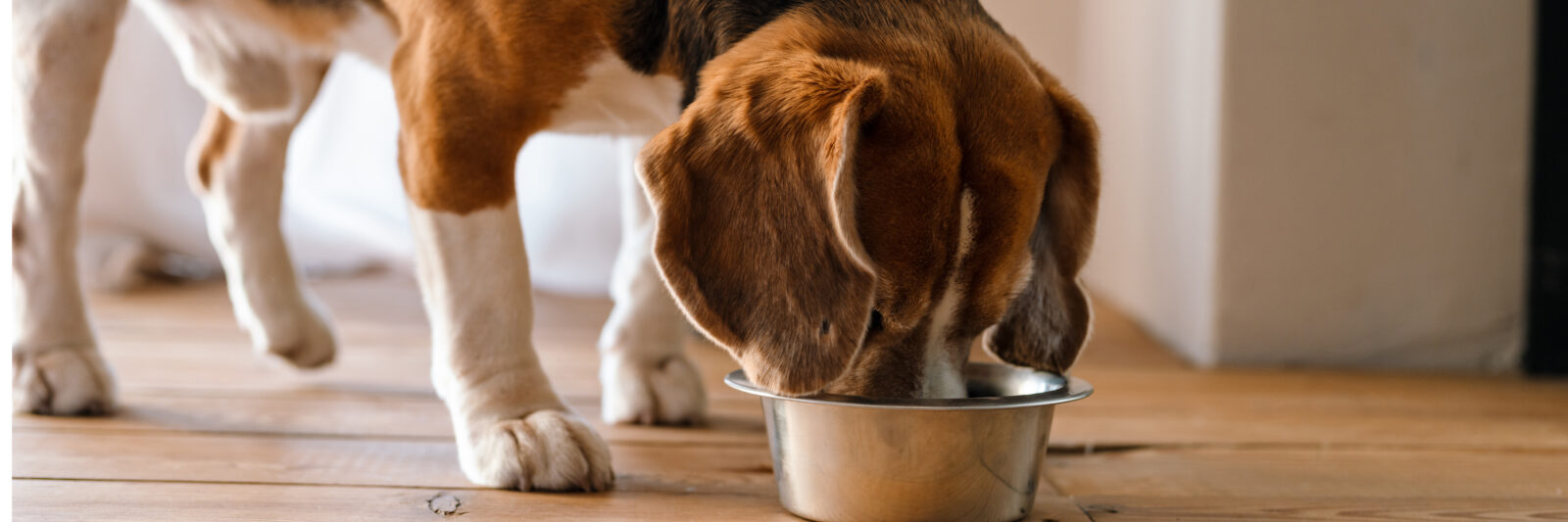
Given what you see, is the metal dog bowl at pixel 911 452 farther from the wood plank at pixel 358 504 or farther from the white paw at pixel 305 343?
the white paw at pixel 305 343

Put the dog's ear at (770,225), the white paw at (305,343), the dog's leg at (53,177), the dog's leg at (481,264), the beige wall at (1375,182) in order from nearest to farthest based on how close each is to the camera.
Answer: the dog's ear at (770,225) < the dog's leg at (481,264) < the dog's leg at (53,177) < the white paw at (305,343) < the beige wall at (1375,182)

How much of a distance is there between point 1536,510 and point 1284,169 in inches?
44.0

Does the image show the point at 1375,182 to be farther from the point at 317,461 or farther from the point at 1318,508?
the point at 317,461

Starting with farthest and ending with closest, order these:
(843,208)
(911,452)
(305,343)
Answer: (305,343) → (911,452) → (843,208)

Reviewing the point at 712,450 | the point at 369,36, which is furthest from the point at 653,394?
the point at 369,36

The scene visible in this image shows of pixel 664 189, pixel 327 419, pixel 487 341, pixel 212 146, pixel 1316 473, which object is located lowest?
pixel 327 419

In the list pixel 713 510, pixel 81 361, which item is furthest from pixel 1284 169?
pixel 81 361

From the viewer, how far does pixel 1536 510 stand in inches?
56.8

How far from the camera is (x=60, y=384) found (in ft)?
5.77

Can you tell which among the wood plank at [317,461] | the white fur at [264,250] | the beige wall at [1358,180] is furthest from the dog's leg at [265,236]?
the beige wall at [1358,180]

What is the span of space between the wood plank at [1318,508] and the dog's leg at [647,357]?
593 mm

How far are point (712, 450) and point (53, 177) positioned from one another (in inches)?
39.5

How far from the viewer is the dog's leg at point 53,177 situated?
179 centimetres

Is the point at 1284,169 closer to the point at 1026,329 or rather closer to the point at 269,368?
the point at 1026,329
